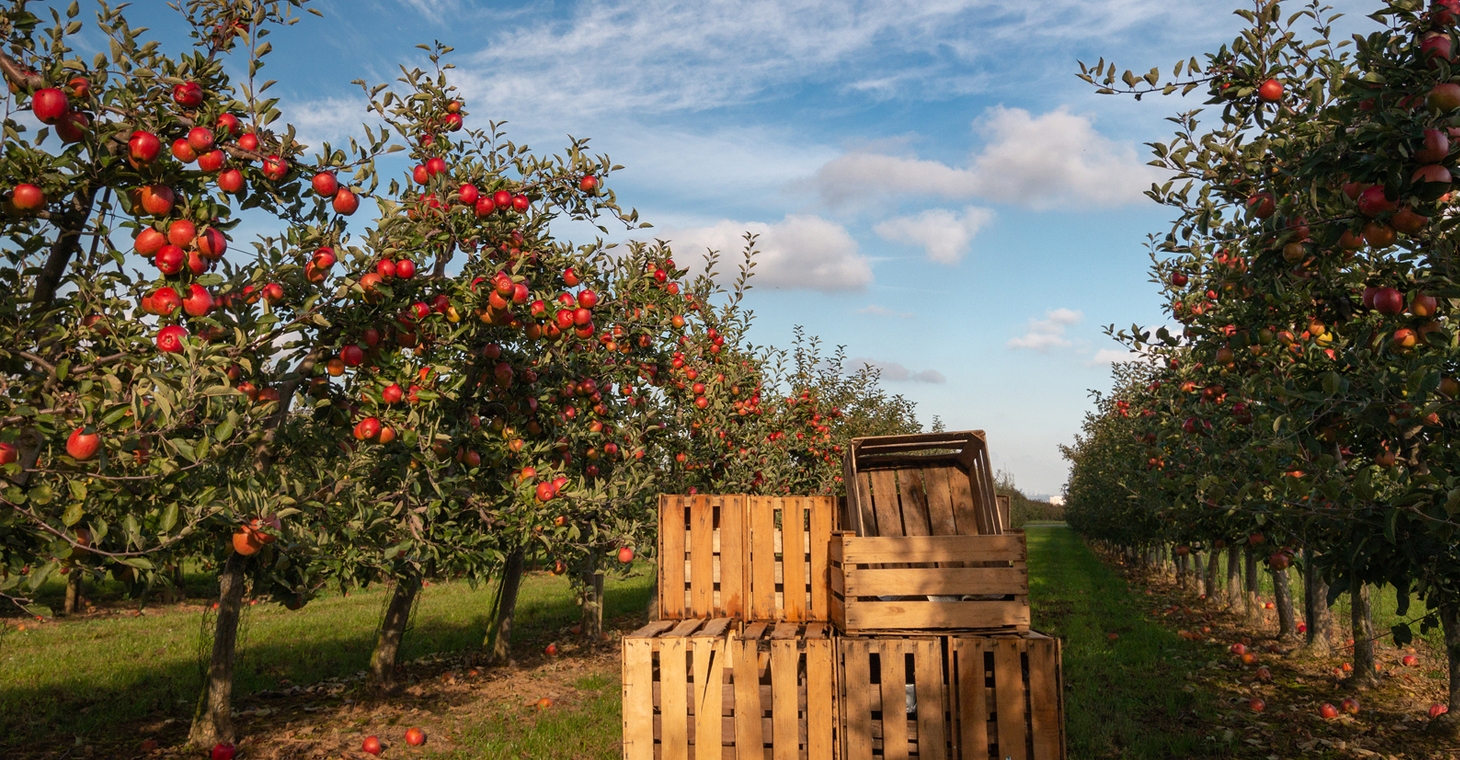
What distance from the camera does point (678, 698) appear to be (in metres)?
5.00

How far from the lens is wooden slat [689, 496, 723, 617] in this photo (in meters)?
5.76

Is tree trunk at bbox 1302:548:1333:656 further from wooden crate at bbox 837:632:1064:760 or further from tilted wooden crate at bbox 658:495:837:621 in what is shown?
tilted wooden crate at bbox 658:495:837:621

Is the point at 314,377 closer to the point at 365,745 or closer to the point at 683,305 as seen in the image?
the point at 365,745

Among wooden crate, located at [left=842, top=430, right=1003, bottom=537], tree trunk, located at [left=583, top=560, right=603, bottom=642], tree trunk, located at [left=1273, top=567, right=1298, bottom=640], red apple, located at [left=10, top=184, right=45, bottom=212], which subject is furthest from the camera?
tree trunk, located at [left=583, top=560, right=603, bottom=642]

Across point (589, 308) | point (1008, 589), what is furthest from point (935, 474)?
point (589, 308)

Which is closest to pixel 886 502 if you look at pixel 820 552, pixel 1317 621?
pixel 820 552

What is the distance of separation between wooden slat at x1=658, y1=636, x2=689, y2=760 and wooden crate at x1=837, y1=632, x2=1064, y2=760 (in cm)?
99

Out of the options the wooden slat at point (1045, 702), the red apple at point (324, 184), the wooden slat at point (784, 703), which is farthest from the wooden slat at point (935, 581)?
the red apple at point (324, 184)

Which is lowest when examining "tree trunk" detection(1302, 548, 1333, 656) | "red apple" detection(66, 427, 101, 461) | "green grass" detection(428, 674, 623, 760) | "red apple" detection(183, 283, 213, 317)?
"green grass" detection(428, 674, 623, 760)

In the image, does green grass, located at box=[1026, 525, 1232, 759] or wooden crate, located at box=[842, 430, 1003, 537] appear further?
green grass, located at box=[1026, 525, 1232, 759]

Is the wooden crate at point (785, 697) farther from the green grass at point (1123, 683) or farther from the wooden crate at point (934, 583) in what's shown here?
the green grass at point (1123, 683)

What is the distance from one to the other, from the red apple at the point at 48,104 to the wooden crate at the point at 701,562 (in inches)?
162

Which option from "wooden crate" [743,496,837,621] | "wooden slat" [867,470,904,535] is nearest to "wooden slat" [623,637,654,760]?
"wooden crate" [743,496,837,621]

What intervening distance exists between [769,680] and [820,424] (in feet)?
32.3
